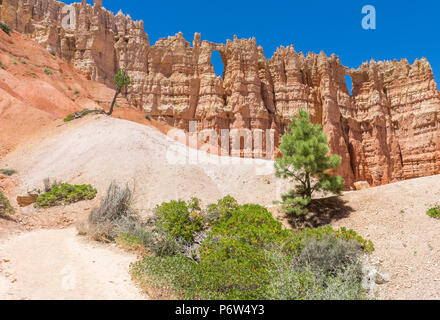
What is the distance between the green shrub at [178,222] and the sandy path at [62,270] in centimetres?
183

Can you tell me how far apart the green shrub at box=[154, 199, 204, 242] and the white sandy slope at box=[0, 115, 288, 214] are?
107 inches

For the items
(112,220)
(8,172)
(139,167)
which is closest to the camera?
(112,220)

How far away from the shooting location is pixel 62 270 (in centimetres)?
747

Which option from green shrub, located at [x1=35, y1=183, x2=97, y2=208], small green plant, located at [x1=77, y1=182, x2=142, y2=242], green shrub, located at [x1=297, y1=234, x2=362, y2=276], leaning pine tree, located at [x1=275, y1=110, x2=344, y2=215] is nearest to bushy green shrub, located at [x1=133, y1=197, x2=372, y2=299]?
green shrub, located at [x1=297, y1=234, x2=362, y2=276]

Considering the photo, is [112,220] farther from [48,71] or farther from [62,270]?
[48,71]

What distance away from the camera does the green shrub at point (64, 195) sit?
13927 millimetres

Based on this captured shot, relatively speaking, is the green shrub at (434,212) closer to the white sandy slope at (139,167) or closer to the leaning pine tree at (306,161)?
the leaning pine tree at (306,161)

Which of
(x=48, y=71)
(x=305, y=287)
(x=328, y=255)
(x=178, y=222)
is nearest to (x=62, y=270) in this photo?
(x=178, y=222)

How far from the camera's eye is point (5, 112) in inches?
957

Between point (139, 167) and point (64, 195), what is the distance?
4559mm

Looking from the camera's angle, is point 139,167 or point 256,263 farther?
point 139,167

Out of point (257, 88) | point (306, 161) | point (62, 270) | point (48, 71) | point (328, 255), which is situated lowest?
point (62, 270)

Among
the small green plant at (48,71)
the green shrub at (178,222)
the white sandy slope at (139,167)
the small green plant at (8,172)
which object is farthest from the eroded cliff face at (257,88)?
the green shrub at (178,222)
